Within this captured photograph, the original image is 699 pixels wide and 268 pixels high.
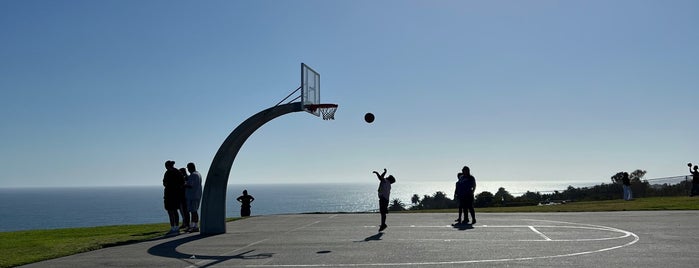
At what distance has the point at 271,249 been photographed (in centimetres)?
1316

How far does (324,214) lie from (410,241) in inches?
463

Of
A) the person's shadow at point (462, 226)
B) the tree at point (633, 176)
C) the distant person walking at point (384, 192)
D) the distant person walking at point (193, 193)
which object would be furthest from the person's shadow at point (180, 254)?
the tree at point (633, 176)

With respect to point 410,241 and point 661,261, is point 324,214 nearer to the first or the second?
point 410,241

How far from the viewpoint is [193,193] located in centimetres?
1823

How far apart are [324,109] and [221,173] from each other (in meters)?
3.44

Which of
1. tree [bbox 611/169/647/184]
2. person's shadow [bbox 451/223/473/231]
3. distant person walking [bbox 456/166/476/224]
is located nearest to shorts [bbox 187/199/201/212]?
person's shadow [bbox 451/223/473/231]

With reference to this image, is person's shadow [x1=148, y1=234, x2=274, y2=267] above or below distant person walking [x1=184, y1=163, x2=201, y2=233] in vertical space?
below

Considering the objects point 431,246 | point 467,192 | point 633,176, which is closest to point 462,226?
point 467,192

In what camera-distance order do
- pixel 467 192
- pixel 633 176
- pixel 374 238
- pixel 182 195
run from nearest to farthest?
pixel 374 238 < pixel 182 195 < pixel 467 192 < pixel 633 176

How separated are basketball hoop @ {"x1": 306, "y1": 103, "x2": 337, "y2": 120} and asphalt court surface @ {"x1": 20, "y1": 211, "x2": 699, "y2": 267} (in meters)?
3.24

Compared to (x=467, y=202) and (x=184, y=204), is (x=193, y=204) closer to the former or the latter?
(x=184, y=204)

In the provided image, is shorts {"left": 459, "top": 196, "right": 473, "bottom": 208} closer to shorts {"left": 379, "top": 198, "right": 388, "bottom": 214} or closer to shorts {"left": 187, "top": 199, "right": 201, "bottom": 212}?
shorts {"left": 379, "top": 198, "right": 388, "bottom": 214}

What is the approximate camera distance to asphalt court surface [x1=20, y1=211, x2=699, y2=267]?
35.8 ft

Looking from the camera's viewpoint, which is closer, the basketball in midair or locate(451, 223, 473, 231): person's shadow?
locate(451, 223, 473, 231): person's shadow
